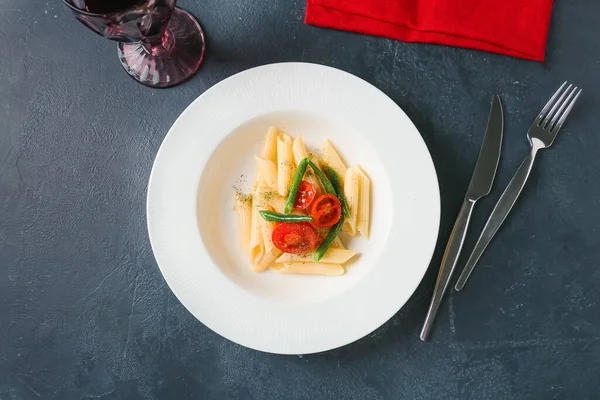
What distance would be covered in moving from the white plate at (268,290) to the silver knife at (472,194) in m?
0.15

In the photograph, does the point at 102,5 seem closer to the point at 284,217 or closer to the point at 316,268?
the point at 284,217

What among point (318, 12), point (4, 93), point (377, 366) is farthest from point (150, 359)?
point (318, 12)

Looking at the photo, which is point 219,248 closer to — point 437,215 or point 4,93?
point 437,215

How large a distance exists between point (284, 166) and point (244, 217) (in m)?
0.18

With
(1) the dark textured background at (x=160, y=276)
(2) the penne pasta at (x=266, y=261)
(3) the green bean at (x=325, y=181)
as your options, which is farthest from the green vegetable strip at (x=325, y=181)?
(1) the dark textured background at (x=160, y=276)

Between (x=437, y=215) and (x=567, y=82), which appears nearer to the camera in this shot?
(x=437, y=215)

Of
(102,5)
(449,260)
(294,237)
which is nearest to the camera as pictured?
(102,5)

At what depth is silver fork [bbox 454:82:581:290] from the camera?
66.1 inches

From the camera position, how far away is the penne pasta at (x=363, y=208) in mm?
1617

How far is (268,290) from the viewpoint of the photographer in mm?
1627

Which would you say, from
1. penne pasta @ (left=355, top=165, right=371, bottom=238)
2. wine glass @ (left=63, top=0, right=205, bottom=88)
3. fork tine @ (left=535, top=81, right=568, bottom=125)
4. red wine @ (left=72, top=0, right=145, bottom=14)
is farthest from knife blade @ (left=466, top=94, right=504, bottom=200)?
red wine @ (left=72, top=0, right=145, bottom=14)

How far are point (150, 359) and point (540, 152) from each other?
1.26 meters

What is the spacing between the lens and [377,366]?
169cm

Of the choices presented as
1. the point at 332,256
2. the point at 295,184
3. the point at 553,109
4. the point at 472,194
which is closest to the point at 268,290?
the point at 332,256
